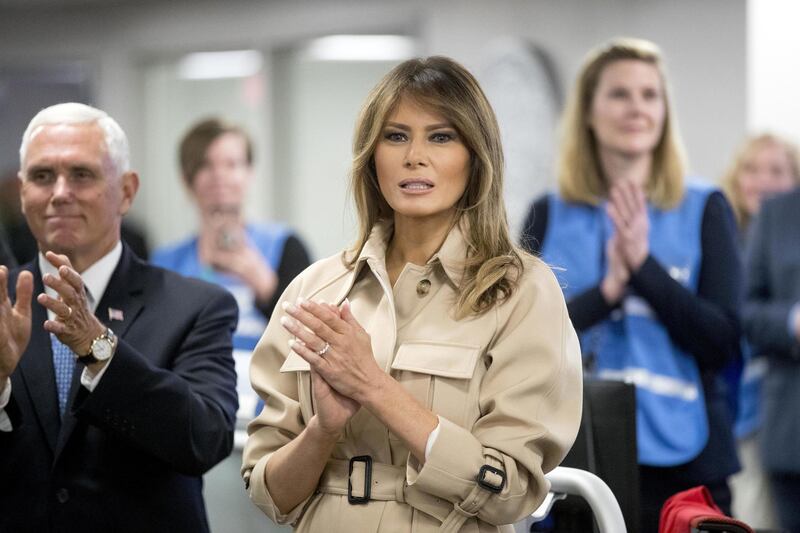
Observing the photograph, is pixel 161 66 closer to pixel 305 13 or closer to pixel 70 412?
pixel 305 13

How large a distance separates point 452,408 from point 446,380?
0.15 ft

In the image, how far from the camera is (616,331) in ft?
10.6

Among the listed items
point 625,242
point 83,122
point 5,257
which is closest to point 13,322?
point 83,122

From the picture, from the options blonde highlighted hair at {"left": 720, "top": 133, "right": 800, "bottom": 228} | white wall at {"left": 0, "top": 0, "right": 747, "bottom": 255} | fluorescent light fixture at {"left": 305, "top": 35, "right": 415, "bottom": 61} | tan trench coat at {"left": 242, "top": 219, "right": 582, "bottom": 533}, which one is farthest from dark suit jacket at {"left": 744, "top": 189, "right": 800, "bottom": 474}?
fluorescent light fixture at {"left": 305, "top": 35, "right": 415, "bottom": 61}

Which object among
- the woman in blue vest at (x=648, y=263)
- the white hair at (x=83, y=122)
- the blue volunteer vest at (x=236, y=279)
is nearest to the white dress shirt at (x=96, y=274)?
the white hair at (x=83, y=122)

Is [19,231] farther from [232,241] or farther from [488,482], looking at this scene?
[488,482]

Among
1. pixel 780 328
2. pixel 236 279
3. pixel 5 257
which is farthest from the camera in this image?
pixel 236 279

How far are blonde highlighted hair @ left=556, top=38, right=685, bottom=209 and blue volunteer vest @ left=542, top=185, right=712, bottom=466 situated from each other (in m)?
0.04

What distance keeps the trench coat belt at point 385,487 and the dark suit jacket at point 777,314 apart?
6.65 ft

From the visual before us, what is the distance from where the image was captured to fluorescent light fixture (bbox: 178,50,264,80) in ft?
29.6

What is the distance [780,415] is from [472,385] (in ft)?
7.05

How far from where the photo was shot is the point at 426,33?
782 cm

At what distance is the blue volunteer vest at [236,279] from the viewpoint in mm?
4270

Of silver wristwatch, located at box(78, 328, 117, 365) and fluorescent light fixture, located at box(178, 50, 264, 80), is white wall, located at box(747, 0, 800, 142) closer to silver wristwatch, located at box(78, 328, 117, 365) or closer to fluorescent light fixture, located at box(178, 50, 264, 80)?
fluorescent light fixture, located at box(178, 50, 264, 80)
